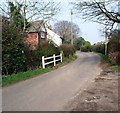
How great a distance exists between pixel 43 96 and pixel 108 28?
19.4 metres

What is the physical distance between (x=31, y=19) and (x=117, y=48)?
1084cm

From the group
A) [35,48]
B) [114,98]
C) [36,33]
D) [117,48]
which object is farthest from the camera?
[36,33]

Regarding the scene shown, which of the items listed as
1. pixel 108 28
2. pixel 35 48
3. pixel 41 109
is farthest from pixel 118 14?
pixel 41 109

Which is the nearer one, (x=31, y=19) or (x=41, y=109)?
(x=41, y=109)

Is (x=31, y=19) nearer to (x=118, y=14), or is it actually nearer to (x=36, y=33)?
(x=118, y=14)

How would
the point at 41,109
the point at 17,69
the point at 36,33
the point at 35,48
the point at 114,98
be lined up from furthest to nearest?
the point at 36,33, the point at 35,48, the point at 17,69, the point at 114,98, the point at 41,109

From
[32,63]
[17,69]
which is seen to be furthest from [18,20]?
[17,69]

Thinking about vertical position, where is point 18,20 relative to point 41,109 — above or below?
above

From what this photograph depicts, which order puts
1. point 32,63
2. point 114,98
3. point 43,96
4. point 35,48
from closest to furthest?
point 114,98
point 43,96
point 32,63
point 35,48

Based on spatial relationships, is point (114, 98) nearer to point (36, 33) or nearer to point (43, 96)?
point (43, 96)

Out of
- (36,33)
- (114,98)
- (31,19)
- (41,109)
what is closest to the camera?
(41,109)

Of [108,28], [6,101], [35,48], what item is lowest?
[6,101]

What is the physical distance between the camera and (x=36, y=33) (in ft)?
140

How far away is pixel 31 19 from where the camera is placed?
2939 cm
